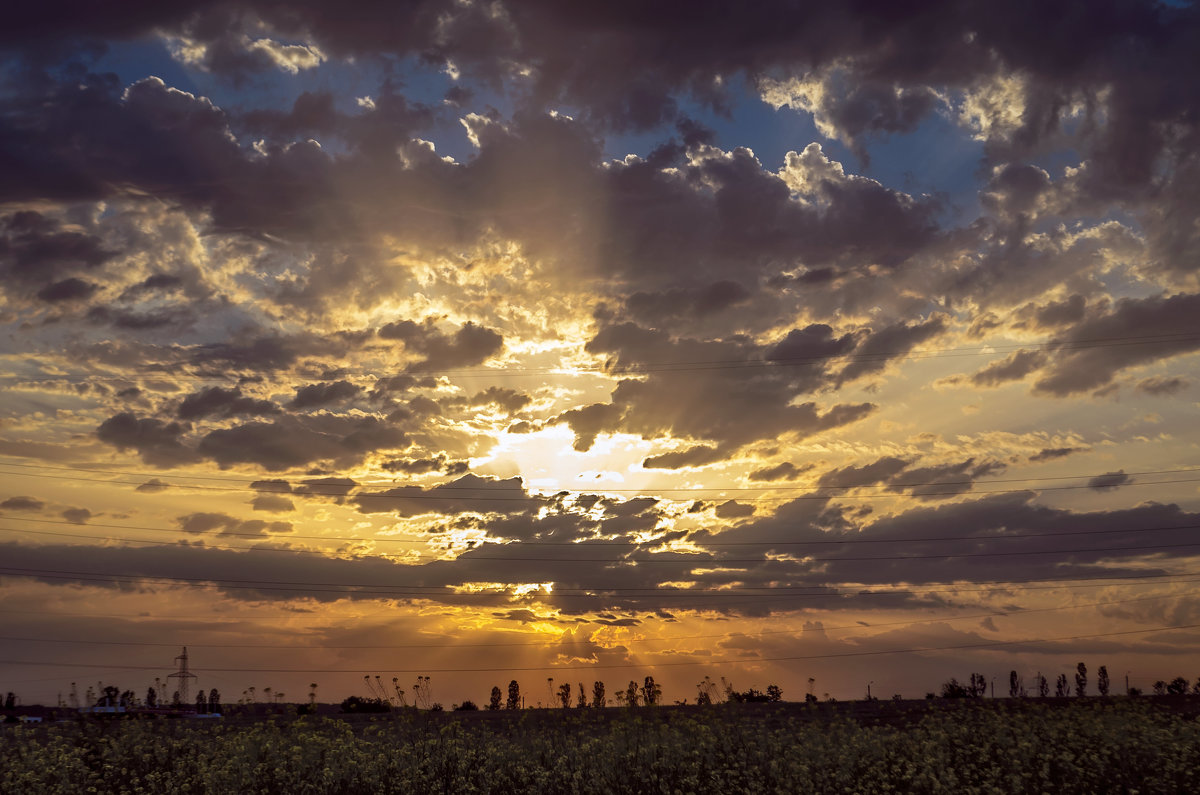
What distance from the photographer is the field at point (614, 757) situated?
102 ft

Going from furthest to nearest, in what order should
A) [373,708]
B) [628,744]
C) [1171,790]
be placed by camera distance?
[373,708], [628,744], [1171,790]

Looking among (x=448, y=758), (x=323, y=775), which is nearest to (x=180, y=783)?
(x=323, y=775)

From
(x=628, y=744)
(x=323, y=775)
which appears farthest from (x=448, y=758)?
(x=628, y=744)

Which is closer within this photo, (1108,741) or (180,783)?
(180,783)

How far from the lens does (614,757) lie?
34250 millimetres

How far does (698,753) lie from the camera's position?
108 ft

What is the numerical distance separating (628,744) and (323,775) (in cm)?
1158

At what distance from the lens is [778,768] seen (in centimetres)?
3294

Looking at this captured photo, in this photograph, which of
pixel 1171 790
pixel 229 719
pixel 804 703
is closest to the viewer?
pixel 1171 790

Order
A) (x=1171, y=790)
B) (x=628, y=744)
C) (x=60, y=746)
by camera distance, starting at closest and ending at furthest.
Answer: (x=1171, y=790) → (x=60, y=746) → (x=628, y=744)

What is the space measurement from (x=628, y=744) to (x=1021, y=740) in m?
15.0

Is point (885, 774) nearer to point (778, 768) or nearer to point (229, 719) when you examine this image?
point (778, 768)

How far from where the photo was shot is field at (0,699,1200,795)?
102 feet

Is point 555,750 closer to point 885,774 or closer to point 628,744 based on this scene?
point 628,744
